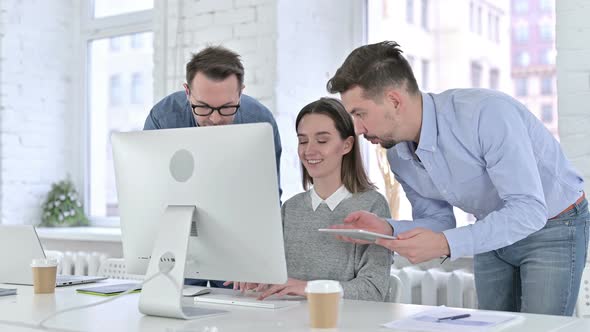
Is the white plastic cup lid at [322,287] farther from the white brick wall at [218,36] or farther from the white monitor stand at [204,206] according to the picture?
the white brick wall at [218,36]

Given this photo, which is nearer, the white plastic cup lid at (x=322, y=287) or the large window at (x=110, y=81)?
the white plastic cup lid at (x=322, y=287)

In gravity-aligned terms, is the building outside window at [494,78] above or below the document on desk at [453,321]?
above

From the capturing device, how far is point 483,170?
2008 millimetres

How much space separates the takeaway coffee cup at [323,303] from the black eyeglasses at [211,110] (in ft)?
3.23

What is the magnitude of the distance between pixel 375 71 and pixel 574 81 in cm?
114

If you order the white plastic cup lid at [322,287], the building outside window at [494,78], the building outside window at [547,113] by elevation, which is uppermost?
the building outside window at [494,78]

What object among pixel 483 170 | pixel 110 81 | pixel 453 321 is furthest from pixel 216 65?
pixel 110 81

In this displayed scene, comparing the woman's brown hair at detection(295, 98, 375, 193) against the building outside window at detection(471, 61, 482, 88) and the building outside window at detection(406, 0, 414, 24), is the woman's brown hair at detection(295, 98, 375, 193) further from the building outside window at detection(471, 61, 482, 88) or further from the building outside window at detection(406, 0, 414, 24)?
the building outside window at detection(406, 0, 414, 24)

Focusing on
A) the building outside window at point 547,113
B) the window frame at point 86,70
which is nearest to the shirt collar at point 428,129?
the building outside window at point 547,113

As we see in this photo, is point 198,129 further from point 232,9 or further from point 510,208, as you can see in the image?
point 232,9

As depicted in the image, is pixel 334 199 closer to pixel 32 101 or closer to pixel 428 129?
pixel 428 129

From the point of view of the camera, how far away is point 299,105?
3.59 metres

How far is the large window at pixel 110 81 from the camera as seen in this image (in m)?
4.45

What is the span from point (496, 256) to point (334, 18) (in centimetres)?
193
